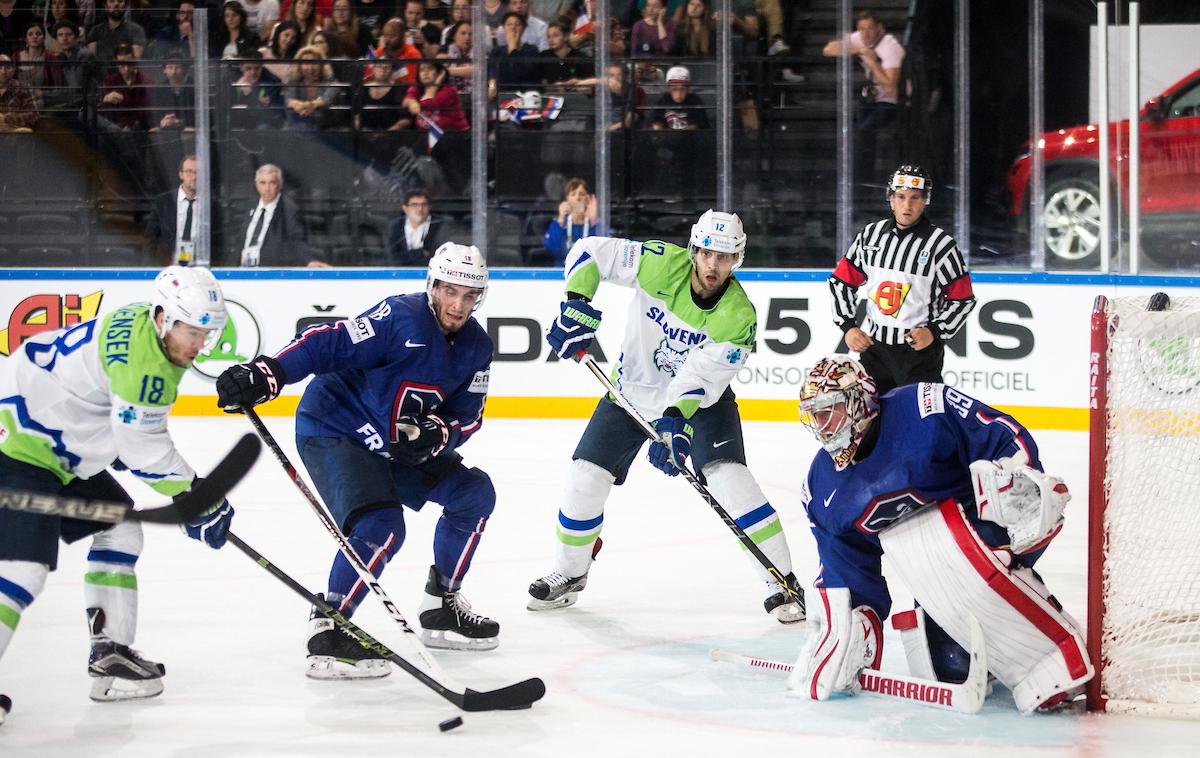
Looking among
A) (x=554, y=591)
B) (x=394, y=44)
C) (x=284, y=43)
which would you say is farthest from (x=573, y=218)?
(x=554, y=591)

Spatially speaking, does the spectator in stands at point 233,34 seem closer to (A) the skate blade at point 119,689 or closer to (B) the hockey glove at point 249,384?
(B) the hockey glove at point 249,384

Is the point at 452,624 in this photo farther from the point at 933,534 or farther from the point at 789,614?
the point at 933,534

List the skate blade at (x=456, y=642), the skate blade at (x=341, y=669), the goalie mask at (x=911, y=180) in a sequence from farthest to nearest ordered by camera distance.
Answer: the goalie mask at (x=911, y=180), the skate blade at (x=456, y=642), the skate blade at (x=341, y=669)

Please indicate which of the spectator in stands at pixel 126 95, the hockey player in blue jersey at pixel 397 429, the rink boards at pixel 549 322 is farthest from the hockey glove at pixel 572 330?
the spectator in stands at pixel 126 95

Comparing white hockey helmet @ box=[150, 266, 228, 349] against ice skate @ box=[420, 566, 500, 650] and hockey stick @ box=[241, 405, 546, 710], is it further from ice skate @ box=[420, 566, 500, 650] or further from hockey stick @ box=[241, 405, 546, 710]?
ice skate @ box=[420, 566, 500, 650]

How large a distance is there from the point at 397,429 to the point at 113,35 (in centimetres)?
531

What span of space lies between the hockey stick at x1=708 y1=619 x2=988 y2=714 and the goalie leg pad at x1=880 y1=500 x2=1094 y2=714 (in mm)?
49

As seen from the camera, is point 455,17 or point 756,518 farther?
point 455,17

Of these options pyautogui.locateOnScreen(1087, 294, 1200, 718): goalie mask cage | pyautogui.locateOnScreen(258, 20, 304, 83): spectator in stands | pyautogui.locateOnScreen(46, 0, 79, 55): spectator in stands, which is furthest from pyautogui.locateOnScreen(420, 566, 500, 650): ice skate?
pyautogui.locateOnScreen(46, 0, 79, 55): spectator in stands

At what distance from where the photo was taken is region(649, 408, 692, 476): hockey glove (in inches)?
159

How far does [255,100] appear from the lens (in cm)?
803

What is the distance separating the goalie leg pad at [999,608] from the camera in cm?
308

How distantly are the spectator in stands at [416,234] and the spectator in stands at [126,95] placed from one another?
143 cm

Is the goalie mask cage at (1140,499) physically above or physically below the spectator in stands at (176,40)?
below
